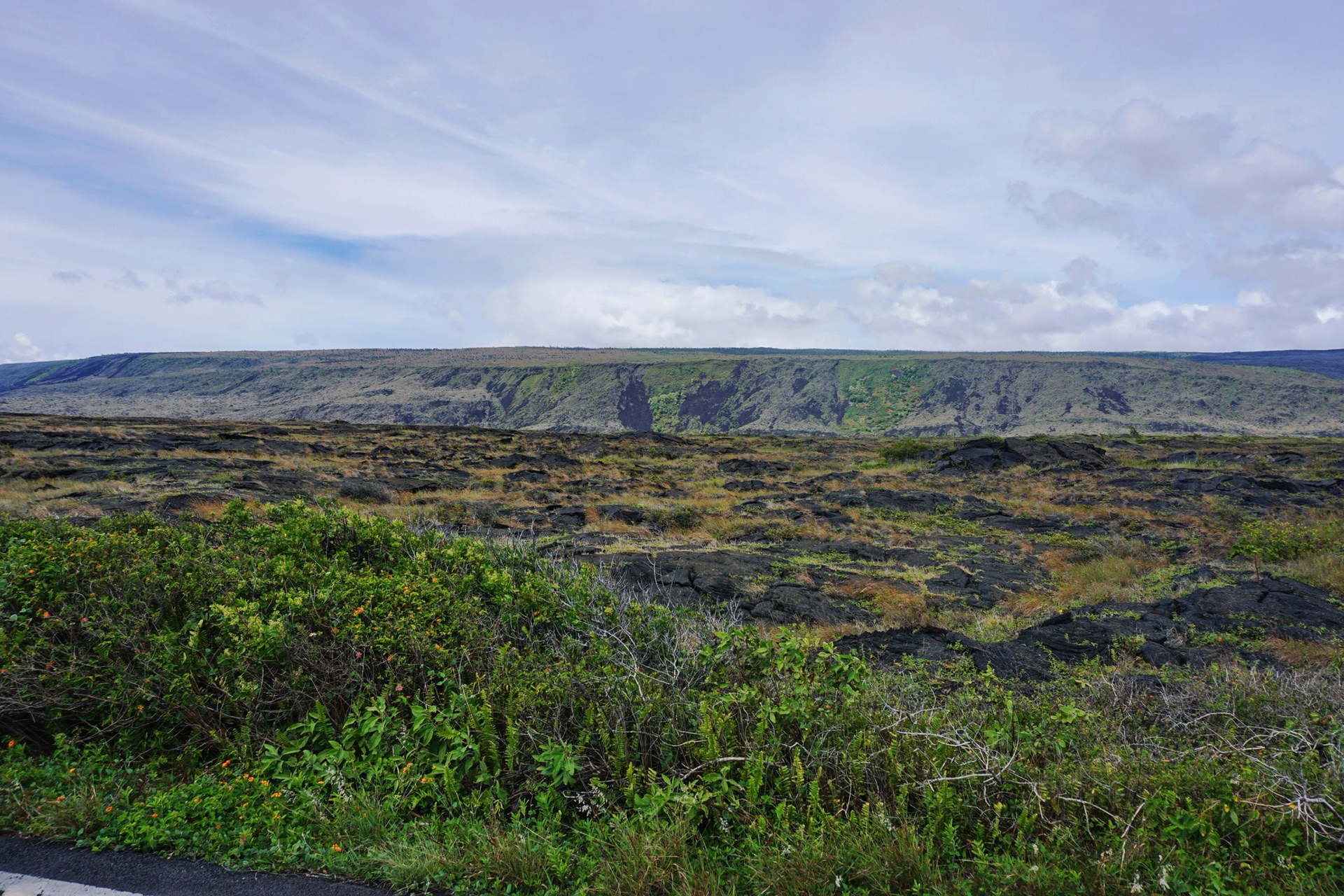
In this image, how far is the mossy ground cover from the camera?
10.1 ft

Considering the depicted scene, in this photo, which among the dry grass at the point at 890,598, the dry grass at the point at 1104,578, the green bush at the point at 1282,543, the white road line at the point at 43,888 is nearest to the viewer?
the white road line at the point at 43,888

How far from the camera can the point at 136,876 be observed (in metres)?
3.12

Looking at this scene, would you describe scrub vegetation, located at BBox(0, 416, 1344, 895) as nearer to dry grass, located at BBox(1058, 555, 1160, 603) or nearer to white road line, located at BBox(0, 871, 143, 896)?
white road line, located at BBox(0, 871, 143, 896)

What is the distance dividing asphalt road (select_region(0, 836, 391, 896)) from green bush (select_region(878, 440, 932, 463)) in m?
36.0

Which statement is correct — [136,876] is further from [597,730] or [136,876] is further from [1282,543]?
[1282,543]

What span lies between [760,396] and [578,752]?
449ft

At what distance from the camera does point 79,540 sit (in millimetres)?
5492

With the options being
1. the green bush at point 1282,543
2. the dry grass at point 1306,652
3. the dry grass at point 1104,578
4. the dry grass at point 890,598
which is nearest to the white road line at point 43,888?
the dry grass at point 890,598

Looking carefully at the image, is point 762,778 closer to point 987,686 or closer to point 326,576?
point 987,686

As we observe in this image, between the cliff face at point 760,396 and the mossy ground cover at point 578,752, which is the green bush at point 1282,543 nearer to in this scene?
the mossy ground cover at point 578,752

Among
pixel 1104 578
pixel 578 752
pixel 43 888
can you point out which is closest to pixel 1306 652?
pixel 1104 578

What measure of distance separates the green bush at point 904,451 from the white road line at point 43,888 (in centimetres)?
3647

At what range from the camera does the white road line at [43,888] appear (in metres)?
2.95

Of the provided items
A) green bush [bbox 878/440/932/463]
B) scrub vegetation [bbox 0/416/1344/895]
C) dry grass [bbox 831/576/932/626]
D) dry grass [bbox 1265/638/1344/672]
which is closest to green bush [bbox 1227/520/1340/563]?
scrub vegetation [bbox 0/416/1344/895]
